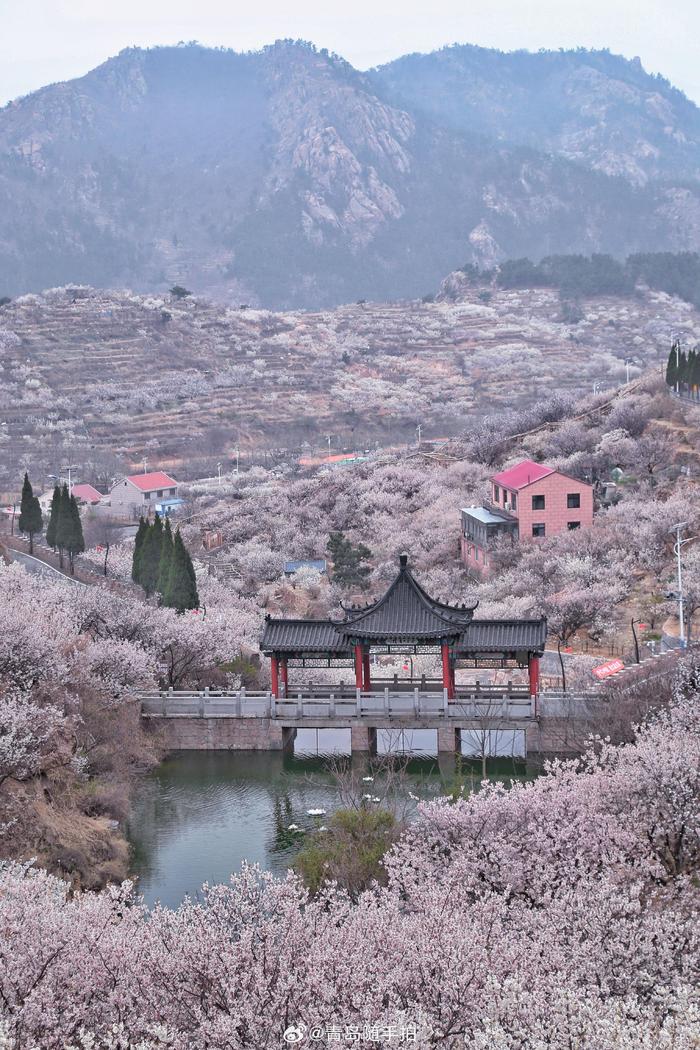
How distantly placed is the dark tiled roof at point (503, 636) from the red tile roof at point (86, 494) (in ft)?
202

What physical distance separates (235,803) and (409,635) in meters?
6.86

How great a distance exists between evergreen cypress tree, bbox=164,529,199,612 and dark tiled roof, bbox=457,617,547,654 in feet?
47.2

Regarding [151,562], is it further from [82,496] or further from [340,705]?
[82,496]

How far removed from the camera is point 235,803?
37.1 m

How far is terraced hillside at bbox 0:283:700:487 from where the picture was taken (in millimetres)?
132500

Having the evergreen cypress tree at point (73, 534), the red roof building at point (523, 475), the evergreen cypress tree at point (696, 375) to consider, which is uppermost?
the evergreen cypress tree at point (696, 375)

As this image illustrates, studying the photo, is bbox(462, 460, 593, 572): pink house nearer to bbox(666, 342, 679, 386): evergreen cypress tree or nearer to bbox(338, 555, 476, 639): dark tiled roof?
bbox(666, 342, 679, 386): evergreen cypress tree

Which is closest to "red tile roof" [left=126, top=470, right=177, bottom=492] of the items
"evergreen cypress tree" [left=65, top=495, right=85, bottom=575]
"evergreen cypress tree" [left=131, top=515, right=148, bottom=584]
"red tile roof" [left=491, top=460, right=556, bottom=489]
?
"evergreen cypress tree" [left=65, top=495, right=85, bottom=575]

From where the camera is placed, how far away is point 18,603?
132ft

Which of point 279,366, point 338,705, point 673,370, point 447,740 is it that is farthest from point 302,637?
point 279,366

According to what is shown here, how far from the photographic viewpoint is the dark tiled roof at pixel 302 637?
4125cm

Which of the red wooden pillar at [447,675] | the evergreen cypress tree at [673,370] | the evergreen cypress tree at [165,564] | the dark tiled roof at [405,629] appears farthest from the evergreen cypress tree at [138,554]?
the evergreen cypress tree at [673,370]

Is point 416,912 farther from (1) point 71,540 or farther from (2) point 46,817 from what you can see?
(1) point 71,540

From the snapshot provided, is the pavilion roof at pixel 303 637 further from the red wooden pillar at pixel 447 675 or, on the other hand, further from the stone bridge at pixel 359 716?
the red wooden pillar at pixel 447 675
